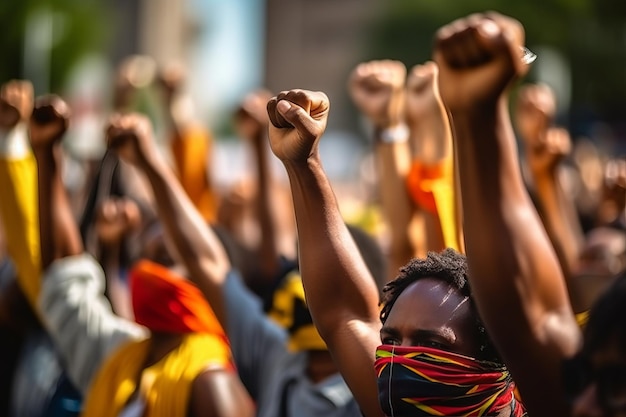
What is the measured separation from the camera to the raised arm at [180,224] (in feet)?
13.8

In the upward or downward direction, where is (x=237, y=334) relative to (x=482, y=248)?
downward

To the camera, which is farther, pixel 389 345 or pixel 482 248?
pixel 389 345

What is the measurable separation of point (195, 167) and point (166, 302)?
2173 millimetres

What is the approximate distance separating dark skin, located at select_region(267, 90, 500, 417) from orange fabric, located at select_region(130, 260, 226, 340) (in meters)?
1.26

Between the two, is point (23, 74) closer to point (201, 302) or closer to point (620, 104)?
point (620, 104)

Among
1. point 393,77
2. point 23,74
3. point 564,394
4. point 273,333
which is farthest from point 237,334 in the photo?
point 23,74

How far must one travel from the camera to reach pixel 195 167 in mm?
6516

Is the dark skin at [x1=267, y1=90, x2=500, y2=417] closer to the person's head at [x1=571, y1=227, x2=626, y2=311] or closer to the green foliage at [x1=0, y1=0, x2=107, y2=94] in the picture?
the person's head at [x1=571, y1=227, x2=626, y2=311]

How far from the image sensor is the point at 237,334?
13.6ft

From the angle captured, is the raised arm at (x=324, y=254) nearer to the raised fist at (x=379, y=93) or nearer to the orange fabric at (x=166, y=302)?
the orange fabric at (x=166, y=302)

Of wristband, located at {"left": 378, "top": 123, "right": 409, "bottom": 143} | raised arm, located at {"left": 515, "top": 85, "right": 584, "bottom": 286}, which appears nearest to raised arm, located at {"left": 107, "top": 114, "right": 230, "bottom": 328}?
wristband, located at {"left": 378, "top": 123, "right": 409, "bottom": 143}

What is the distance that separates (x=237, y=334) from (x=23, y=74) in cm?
2873

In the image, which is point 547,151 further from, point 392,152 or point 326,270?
point 326,270

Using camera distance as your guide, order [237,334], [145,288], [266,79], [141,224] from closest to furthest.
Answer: [237,334] < [145,288] < [141,224] < [266,79]
